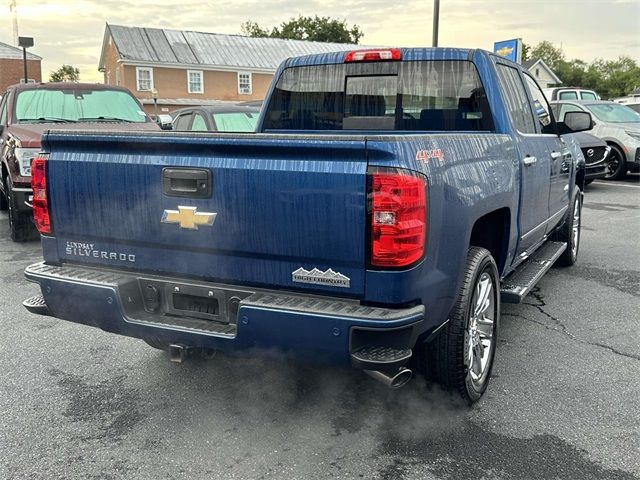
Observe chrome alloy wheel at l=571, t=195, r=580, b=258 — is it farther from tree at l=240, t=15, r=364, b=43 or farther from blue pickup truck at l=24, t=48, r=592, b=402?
tree at l=240, t=15, r=364, b=43

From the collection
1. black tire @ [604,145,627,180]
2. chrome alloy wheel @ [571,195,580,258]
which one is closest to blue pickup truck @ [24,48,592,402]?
chrome alloy wheel @ [571,195,580,258]

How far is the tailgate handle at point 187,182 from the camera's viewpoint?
9.36ft

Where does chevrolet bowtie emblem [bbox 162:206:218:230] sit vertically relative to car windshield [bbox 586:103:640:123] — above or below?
below

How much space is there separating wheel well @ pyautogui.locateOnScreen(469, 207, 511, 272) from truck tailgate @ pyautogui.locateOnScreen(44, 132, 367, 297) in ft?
4.37

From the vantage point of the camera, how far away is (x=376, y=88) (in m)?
4.35

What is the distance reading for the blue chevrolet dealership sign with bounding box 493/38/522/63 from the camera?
16.5 m

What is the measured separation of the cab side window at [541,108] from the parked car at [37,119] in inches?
208

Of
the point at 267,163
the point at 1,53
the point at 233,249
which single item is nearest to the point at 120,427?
the point at 233,249

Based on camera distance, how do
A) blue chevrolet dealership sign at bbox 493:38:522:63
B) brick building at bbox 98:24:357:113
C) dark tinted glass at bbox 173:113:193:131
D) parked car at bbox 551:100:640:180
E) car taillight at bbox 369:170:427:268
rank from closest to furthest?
car taillight at bbox 369:170:427:268
dark tinted glass at bbox 173:113:193:131
parked car at bbox 551:100:640:180
blue chevrolet dealership sign at bbox 493:38:522:63
brick building at bbox 98:24:357:113

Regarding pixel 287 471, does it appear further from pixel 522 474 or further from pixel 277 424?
pixel 522 474

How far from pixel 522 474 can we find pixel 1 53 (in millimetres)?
56580

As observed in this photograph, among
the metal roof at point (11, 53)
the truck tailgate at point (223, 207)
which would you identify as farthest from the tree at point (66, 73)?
the truck tailgate at point (223, 207)

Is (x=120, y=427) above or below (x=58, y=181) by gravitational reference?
below

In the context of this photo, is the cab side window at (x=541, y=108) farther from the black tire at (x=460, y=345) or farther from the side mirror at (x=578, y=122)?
the black tire at (x=460, y=345)
